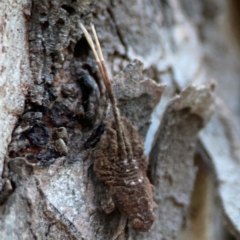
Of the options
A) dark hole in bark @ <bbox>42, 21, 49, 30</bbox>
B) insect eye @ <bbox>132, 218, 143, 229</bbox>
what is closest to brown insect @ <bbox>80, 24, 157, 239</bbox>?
insect eye @ <bbox>132, 218, 143, 229</bbox>

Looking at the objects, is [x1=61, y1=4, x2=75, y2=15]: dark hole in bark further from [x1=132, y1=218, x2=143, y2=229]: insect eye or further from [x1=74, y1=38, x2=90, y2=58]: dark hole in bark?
[x1=132, y1=218, x2=143, y2=229]: insect eye

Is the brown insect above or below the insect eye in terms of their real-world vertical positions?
above

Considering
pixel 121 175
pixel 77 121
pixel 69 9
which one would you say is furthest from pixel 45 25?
pixel 121 175

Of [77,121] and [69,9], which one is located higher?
[69,9]

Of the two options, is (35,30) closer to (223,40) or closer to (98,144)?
(98,144)

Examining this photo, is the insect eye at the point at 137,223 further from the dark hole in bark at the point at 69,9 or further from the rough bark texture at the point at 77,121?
the dark hole in bark at the point at 69,9

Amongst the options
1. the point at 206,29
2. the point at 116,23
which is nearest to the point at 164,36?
the point at 116,23

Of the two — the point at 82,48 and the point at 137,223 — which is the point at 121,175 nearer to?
the point at 137,223

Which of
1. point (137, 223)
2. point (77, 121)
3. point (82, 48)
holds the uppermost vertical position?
point (82, 48)

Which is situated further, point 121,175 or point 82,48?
point 82,48
